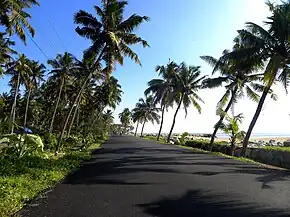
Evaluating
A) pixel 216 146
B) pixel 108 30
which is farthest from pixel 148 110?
pixel 108 30

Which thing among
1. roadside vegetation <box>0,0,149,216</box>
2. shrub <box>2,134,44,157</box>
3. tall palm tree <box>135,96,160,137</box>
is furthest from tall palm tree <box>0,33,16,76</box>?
tall palm tree <box>135,96,160,137</box>

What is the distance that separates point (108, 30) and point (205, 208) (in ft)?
49.6

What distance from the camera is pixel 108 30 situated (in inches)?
738

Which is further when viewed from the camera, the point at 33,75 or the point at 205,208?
the point at 33,75

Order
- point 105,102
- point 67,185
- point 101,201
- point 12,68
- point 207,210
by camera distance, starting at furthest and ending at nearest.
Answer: point 105,102 < point 12,68 < point 67,185 < point 101,201 < point 207,210

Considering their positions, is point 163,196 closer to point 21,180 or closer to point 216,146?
point 21,180

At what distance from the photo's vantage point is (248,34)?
17.9 metres

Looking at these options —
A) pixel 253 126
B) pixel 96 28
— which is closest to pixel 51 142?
pixel 96 28

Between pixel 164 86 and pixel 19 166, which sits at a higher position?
pixel 164 86

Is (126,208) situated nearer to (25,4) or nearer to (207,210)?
(207,210)

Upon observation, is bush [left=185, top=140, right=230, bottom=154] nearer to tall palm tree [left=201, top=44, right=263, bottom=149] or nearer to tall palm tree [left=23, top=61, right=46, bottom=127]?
tall palm tree [left=201, top=44, right=263, bottom=149]

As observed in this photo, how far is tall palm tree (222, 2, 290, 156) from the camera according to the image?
1672 cm

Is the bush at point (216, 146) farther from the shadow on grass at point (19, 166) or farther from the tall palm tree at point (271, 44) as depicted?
the shadow on grass at point (19, 166)

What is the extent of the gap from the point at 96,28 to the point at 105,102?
82.1ft
